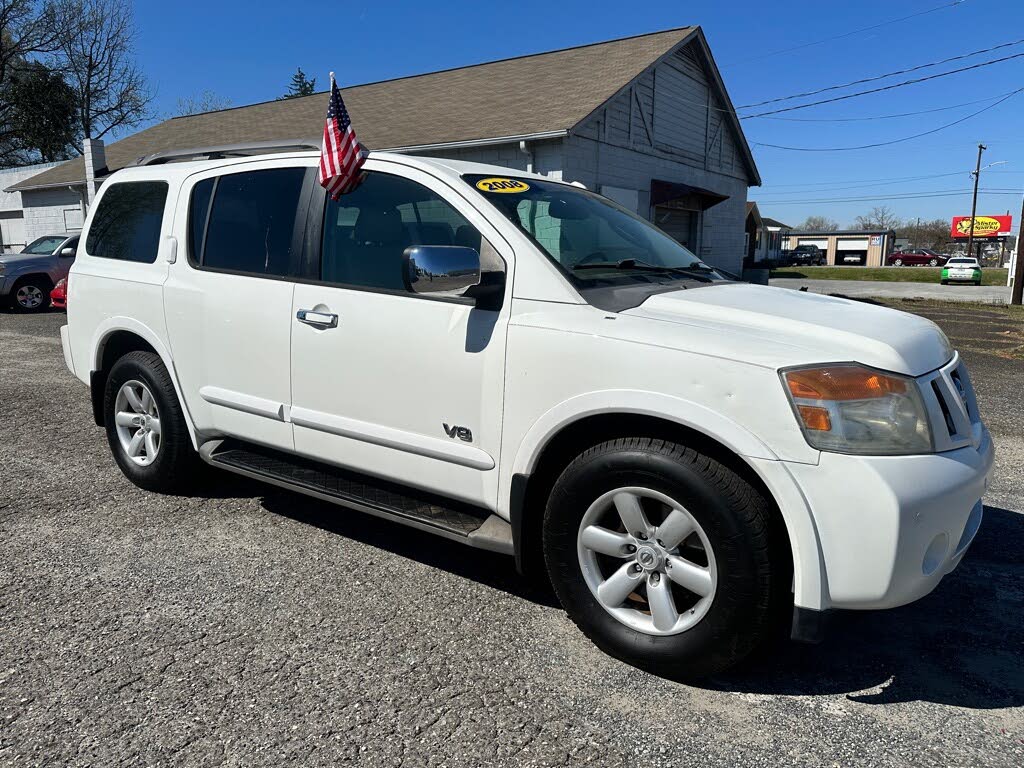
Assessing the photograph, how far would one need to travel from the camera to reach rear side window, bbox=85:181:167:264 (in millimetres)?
4297

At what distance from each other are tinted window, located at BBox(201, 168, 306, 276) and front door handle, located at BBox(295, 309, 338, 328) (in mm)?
275

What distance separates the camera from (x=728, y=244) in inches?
885

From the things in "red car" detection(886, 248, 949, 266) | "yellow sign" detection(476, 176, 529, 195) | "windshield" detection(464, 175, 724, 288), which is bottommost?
"windshield" detection(464, 175, 724, 288)

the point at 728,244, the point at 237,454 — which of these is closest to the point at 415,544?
the point at 237,454

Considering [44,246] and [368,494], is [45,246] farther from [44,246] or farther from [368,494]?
[368,494]

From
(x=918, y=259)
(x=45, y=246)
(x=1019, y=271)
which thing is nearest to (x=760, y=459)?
(x=45, y=246)

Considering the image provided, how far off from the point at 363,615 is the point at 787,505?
1736 millimetres

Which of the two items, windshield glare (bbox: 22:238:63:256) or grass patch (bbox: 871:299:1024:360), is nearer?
grass patch (bbox: 871:299:1024:360)

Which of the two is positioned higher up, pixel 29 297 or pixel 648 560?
pixel 29 297

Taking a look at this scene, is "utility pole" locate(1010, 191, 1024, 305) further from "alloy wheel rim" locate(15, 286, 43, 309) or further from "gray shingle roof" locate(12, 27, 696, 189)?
"alloy wheel rim" locate(15, 286, 43, 309)

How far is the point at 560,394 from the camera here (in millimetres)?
2760

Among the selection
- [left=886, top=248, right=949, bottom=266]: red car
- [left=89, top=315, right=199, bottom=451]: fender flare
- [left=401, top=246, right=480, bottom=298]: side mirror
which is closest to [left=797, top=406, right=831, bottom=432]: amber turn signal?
[left=401, top=246, right=480, bottom=298]: side mirror

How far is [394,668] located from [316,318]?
1548 mm

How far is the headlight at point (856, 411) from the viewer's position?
7.50 ft
